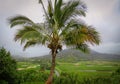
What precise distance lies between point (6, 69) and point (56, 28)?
4.49 m

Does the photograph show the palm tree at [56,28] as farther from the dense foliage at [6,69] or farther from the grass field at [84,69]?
the grass field at [84,69]

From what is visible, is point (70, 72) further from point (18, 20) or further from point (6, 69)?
point (18, 20)

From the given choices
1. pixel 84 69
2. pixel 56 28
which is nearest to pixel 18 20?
pixel 56 28

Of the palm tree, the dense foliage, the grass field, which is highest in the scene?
the palm tree

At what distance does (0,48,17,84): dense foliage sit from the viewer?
12.0 m

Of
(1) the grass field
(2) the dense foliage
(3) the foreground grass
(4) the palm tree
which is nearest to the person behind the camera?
(4) the palm tree

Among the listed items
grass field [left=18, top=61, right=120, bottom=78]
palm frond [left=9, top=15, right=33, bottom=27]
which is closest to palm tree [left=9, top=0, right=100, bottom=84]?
palm frond [left=9, top=15, right=33, bottom=27]

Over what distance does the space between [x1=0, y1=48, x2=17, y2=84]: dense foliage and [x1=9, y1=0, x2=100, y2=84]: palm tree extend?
317 cm

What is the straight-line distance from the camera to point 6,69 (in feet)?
39.8

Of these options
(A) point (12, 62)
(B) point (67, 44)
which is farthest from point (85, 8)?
(A) point (12, 62)

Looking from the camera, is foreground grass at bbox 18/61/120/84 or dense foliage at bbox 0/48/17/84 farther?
foreground grass at bbox 18/61/120/84

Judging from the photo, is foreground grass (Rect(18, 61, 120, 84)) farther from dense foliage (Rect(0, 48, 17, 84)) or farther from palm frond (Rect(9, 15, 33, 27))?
palm frond (Rect(9, 15, 33, 27))

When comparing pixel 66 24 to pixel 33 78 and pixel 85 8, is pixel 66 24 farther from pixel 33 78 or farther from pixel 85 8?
pixel 33 78

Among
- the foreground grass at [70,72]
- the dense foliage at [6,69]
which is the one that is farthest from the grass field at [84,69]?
the dense foliage at [6,69]
